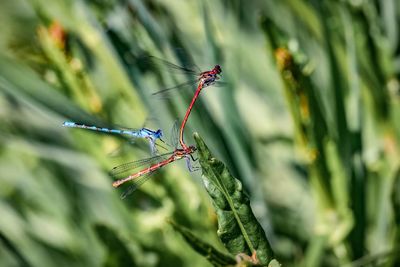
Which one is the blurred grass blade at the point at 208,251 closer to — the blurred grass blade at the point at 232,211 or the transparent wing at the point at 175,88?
the blurred grass blade at the point at 232,211

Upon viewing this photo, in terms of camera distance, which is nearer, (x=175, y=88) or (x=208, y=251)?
(x=208, y=251)

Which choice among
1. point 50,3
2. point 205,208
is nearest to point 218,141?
point 205,208

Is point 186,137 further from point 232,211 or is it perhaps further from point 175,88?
point 232,211

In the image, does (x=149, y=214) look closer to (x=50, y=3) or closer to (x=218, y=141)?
(x=218, y=141)

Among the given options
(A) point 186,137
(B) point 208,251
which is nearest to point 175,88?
(A) point 186,137

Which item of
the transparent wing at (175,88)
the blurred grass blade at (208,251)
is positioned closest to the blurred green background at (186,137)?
the transparent wing at (175,88)

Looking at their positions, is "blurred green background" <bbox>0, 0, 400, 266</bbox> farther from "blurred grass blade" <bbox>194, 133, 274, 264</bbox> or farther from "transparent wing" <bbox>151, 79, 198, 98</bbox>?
"blurred grass blade" <bbox>194, 133, 274, 264</bbox>
